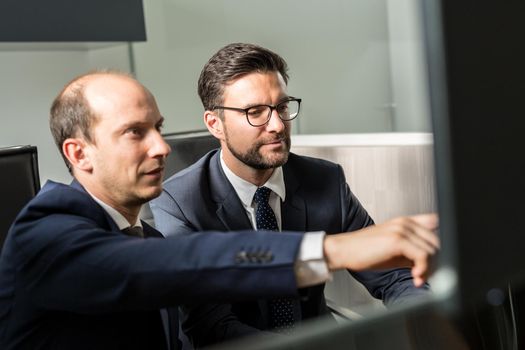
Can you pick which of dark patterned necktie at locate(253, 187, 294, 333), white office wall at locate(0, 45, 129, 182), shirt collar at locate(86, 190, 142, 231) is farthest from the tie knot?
white office wall at locate(0, 45, 129, 182)

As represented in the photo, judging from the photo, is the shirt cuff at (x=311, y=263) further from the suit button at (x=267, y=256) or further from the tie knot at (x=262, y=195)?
the tie knot at (x=262, y=195)

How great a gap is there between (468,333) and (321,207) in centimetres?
35

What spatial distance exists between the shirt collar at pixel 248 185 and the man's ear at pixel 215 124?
0.09 ft

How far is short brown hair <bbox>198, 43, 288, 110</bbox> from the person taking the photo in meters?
0.46

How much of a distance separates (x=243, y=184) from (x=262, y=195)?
0.02m

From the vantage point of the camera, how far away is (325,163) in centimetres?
55

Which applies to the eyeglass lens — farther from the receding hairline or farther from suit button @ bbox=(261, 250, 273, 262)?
suit button @ bbox=(261, 250, 273, 262)

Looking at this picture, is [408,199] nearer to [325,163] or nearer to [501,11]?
[501,11]

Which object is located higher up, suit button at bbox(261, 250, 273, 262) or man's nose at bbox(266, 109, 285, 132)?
man's nose at bbox(266, 109, 285, 132)

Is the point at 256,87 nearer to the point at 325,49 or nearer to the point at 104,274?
the point at 104,274

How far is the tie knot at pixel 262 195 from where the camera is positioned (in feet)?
1.51

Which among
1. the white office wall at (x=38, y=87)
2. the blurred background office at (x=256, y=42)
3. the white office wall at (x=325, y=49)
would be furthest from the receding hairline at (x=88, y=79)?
the white office wall at (x=38, y=87)

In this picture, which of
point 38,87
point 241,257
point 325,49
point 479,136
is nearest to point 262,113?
point 241,257

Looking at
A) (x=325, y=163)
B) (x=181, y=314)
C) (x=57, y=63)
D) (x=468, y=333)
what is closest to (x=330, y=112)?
(x=325, y=163)
